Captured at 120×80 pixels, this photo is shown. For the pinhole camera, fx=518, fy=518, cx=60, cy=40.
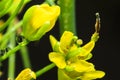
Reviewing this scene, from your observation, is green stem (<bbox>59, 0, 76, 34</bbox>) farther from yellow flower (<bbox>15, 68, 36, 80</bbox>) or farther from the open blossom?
yellow flower (<bbox>15, 68, 36, 80</bbox>)

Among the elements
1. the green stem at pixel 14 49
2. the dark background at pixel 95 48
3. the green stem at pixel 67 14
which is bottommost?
the dark background at pixel 95 48

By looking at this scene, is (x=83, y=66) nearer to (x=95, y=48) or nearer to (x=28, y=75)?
(x=28, y=75)

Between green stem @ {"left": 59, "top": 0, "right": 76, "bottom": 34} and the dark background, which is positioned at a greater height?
green stem @ {"left": 59, "top": 0, "right": 76, "bottom": 34}

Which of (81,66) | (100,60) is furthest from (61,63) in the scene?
(100,60)

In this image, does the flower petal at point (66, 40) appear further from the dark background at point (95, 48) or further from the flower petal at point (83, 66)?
the dark background at point (95, 48)

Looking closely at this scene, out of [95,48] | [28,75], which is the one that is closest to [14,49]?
[28,75]

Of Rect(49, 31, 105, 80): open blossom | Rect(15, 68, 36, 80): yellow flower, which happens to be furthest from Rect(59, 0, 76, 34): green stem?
Rect(15, 68, 36, 80): yellow flower

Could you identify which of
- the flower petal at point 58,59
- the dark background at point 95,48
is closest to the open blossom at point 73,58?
the flower petal at point 58,59
